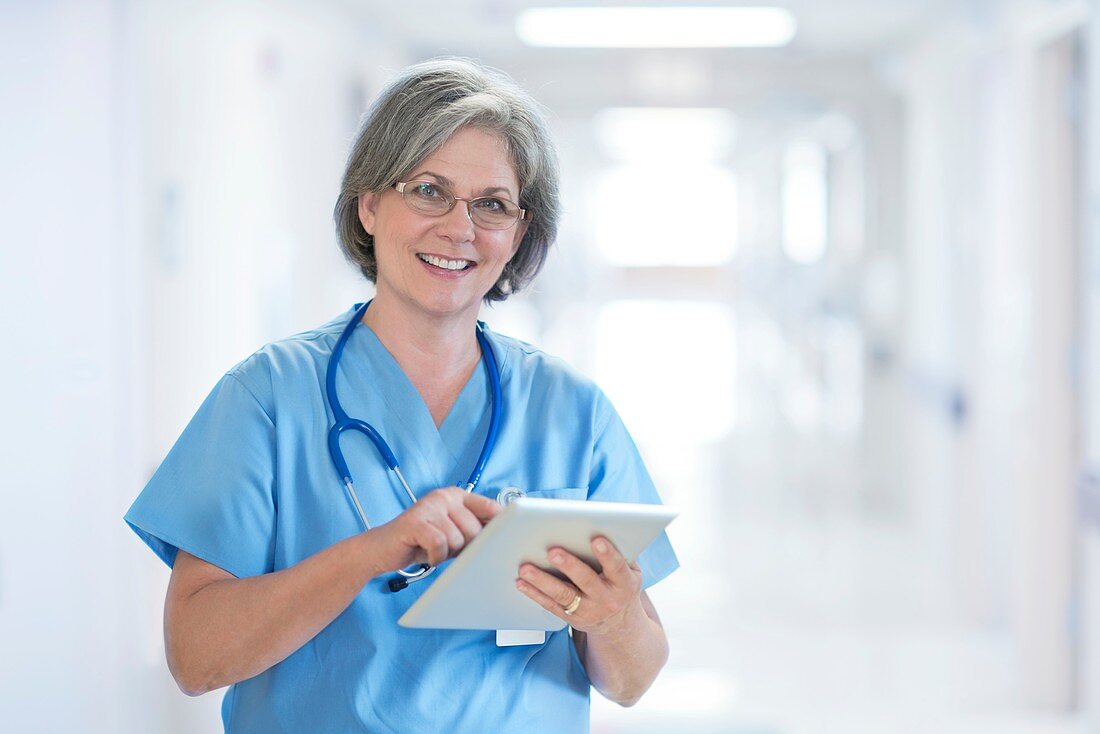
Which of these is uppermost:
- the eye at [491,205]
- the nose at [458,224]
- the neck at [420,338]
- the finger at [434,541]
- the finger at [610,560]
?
the eye at [491,205]

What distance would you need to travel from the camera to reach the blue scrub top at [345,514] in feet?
3.90

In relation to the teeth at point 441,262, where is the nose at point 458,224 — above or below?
above

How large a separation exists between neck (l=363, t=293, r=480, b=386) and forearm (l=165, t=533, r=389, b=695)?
11.1 inches

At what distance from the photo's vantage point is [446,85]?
4.13 ft

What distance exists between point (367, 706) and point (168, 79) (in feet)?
6.09

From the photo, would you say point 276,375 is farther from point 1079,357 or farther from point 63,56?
point 1079,357


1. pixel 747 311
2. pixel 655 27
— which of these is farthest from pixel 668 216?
pixel 655 27

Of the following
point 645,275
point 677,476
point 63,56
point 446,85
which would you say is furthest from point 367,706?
point 645,275

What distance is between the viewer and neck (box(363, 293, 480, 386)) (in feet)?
4.30

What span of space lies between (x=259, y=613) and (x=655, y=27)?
141 inches

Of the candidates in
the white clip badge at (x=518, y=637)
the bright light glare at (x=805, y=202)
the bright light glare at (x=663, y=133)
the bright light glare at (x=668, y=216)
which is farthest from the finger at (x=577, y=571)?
the bright light glare at (x=668, y=216)

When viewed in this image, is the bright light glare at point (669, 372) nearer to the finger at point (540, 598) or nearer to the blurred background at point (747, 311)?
A: the blurred background at point (747, 311)

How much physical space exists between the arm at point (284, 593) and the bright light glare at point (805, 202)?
4749mm

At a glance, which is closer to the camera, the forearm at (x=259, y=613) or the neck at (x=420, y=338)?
the forearm at (x=259, y=613)
